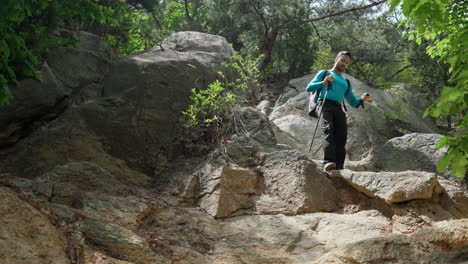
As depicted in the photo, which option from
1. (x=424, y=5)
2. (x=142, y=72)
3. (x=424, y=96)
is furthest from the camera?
(x=424, y=96)

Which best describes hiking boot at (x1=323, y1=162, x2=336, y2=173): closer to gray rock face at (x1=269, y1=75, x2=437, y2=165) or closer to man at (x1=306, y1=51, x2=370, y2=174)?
man at (x1=306, y1=51, x2=370, y2=174)

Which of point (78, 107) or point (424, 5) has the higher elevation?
point (424, 5)

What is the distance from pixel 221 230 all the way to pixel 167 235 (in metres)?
0.73

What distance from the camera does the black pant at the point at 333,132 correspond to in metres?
6.43

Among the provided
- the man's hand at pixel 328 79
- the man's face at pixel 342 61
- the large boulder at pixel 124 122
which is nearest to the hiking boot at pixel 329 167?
the man's hand at pixel 328 79

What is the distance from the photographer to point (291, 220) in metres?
5.30

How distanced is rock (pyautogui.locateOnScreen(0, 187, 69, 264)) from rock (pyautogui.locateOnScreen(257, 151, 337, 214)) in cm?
285

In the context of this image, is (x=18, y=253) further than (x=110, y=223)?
No

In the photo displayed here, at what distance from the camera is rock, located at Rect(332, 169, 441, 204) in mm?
5332

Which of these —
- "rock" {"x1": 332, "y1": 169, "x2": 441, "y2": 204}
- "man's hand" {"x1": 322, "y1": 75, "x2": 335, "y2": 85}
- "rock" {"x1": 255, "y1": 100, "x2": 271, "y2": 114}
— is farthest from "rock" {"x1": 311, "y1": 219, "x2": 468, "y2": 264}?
"rock" {"x1": 255, "y1": 100, "x2": 271, "y2": 114}

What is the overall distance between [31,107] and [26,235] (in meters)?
3.35

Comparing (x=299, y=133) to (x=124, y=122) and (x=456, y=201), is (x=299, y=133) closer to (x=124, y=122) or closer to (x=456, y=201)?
(x=456, y=201)

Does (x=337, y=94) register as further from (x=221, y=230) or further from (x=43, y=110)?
(x=43, y=110)

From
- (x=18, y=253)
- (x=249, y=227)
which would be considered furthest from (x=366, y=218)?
(x=18, y=253)
